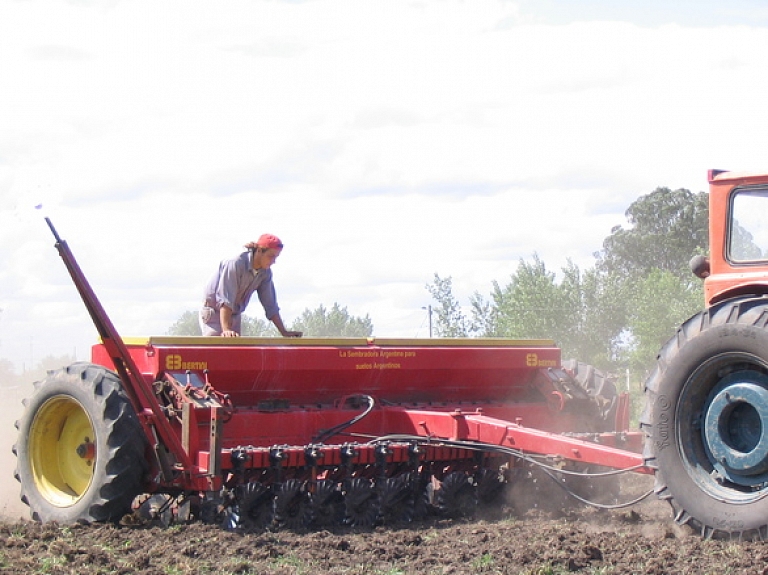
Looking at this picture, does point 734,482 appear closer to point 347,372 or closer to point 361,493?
point 361,493

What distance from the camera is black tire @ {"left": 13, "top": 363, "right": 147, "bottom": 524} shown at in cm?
777

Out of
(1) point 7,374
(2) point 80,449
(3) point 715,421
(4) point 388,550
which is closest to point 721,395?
(3) point 715,421

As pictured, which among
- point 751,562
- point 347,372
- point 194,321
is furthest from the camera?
point 194,321

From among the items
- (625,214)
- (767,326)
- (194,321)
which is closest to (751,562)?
(767,326)

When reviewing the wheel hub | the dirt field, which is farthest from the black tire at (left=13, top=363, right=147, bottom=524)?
the wheel hub

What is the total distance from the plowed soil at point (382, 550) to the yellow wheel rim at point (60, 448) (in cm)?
68

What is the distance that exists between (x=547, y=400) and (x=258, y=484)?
3.64 metres

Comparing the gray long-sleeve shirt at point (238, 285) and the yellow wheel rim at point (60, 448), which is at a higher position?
the gray long-sleeve shirt at point (238, 285)

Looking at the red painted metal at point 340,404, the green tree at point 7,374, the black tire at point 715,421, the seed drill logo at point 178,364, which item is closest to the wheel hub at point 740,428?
the black tire at point 715,421

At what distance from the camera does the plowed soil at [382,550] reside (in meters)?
6.09

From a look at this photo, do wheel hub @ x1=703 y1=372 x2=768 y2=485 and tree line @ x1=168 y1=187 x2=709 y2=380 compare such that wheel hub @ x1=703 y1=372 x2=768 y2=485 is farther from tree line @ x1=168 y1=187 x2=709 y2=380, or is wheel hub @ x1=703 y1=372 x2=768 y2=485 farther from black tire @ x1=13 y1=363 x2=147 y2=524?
tree line @ x1=168 y1=187 x2=709 y2=380

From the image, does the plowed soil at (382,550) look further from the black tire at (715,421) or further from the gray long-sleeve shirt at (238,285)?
the gray long-sleeve shirt at (238,285)

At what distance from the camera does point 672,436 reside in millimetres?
6570

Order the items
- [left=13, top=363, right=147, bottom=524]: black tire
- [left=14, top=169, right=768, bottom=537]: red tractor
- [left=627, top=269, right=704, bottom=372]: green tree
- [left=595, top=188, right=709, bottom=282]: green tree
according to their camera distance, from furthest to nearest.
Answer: [left=595, top=188, right=709, bottom=282]: green tree → [left=627, top=269, right=704, bottom=372]: green tree → [left=13, top=363, right=147, bottom=524]: black tire → [left=14, top=169, right=768, bottom=537]: red tractor
